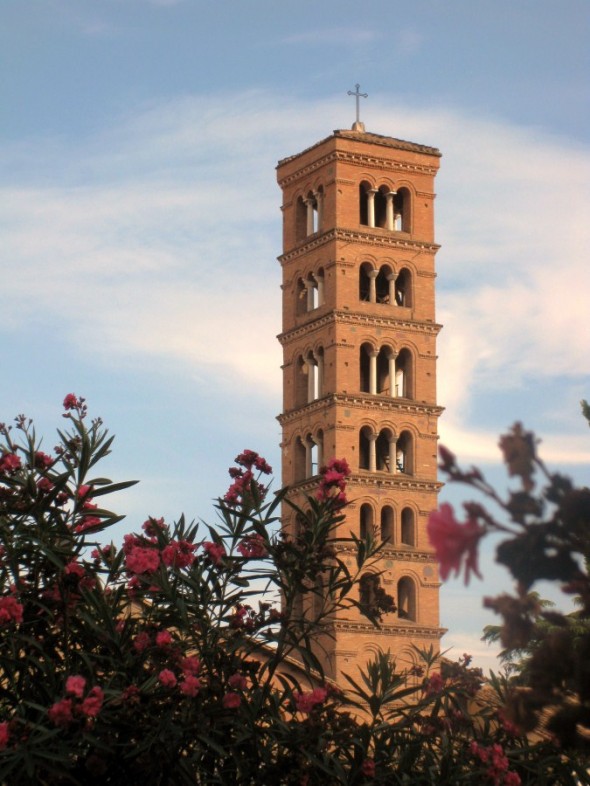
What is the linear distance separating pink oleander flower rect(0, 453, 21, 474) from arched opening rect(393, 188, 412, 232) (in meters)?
39.4

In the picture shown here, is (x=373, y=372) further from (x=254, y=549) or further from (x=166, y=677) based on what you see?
(x=166, y=677)

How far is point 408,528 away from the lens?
48.4 m

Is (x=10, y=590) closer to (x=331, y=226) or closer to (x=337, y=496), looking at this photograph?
(x=337, y=496)

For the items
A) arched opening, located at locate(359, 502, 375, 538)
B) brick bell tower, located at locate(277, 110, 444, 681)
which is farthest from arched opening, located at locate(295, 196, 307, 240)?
arched opening, located at locate(359, 502, 375, 538)

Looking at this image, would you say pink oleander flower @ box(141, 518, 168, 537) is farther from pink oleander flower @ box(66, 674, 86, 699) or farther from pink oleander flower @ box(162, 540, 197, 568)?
pink oleander flower @ box(66, 674, 86, 699)

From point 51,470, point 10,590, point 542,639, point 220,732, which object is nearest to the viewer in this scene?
point 542,639

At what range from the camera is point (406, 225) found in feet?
166

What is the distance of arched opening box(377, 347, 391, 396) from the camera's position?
162 ft

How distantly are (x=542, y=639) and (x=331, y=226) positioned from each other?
45950 millimetres

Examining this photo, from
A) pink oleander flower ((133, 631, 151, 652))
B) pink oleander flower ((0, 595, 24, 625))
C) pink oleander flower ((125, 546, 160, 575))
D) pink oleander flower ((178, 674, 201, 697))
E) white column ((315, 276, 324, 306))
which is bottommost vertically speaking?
pink oleander flower ((178, 674, 201, 697))

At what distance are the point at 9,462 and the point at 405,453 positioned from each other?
3772cm

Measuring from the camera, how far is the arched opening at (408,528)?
48.2m

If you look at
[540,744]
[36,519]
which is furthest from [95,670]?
[540,744]

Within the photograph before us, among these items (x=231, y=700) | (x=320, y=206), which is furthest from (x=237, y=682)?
(x=320, y=206)
